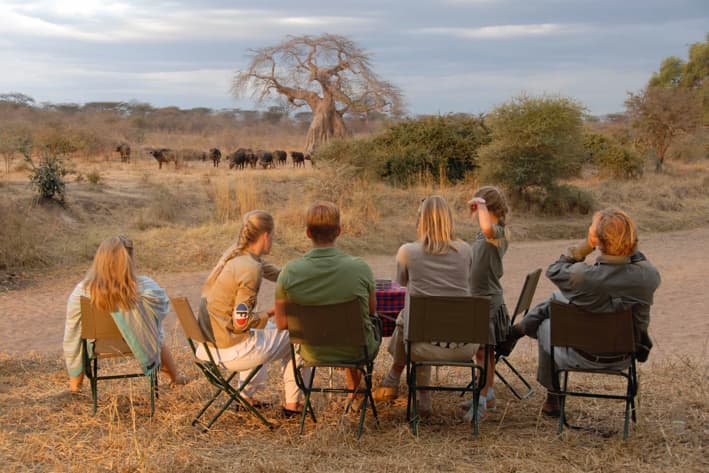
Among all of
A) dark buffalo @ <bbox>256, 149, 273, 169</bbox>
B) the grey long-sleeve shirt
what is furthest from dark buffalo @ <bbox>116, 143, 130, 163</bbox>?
the grey long-sleeve shirt

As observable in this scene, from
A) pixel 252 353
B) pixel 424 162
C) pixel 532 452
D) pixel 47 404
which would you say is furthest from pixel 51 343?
pixel 424 162

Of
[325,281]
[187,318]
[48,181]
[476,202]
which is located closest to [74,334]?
[187,318]

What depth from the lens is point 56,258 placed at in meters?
10.9

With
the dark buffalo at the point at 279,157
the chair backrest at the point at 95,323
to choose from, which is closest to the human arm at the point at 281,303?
the chair backrest at the point at 95,323

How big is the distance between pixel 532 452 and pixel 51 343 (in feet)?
16.1

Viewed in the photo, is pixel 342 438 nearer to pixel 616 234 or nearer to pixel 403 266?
pixel 403 266

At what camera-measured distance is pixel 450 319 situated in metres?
3.78

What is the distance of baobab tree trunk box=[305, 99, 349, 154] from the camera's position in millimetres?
31578

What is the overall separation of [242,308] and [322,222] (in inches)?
24.2

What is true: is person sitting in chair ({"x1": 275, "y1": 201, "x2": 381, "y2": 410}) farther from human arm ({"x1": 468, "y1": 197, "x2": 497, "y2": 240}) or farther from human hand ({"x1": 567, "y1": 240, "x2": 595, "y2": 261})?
human hand ({"x1": 567, "y1": 240, "x2": 595, "y2": 261})

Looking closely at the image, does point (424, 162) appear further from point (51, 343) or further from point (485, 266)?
point (485, 266)

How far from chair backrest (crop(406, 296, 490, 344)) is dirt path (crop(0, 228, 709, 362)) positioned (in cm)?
252

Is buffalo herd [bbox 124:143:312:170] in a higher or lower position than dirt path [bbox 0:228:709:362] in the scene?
higher

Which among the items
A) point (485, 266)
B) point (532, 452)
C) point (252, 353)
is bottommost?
point (532, 452)
